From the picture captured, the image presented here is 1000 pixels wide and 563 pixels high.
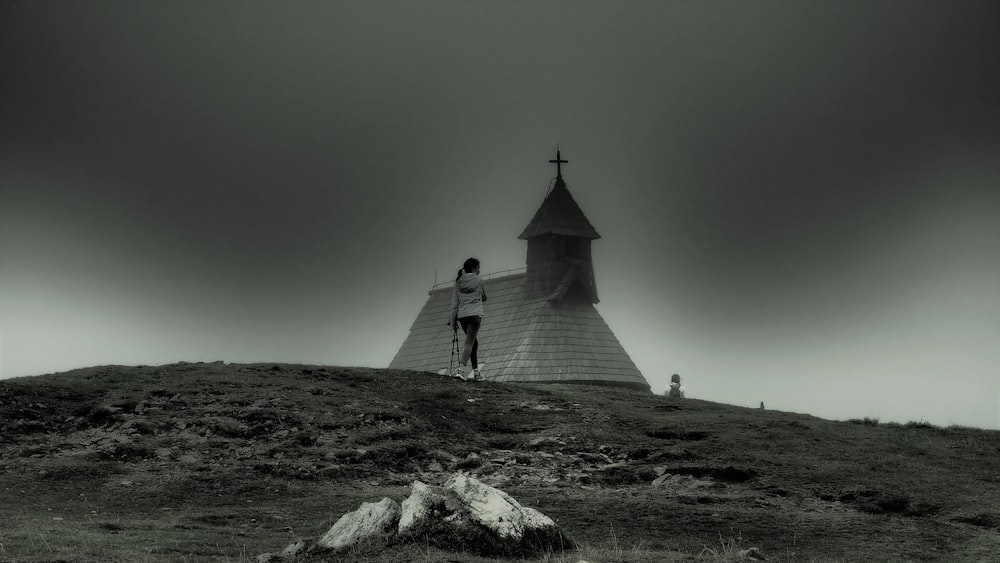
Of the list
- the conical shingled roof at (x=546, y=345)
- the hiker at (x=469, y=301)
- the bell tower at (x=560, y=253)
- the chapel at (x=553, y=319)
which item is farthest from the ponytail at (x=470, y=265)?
the bell tower at (x=560, y=253)

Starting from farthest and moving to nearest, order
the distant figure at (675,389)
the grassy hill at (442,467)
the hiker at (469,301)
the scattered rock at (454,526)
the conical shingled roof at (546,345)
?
1. the conical shingled roof at (546,345)
2. the distant figure at (675,389)
3. the hiker at (469,301)
4. the grassy hill at (442,467)
5. the scattered rock at (454,526)

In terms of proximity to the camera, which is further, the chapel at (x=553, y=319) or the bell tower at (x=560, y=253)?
the bell tower at (x=560, y=253)

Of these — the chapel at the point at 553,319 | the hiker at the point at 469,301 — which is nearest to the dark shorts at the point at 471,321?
the hiker at the point at 469,301

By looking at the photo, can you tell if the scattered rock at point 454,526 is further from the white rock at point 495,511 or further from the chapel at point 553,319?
the chapel at point 553,319

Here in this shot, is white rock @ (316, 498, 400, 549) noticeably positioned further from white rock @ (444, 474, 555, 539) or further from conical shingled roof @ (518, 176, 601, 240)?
conical shingled roof @ (518, 176, 601, 240)

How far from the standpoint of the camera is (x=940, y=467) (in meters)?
19.6

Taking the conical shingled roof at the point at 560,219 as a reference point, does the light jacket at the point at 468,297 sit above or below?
below

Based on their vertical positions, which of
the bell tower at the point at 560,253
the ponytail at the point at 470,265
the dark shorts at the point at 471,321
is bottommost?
the dark shorts at the point at 471,321

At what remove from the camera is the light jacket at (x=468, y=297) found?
24516 millimetres

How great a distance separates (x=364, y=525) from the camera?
11766mm

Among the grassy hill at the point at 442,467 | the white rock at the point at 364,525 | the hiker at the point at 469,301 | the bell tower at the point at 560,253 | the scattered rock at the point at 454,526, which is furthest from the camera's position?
the bell tower at the point at 560,253

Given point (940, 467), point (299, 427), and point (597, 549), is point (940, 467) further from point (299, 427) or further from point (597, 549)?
point (299, 427)

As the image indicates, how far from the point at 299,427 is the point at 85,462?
4.19 meters

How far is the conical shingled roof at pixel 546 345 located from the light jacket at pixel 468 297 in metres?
23.4
